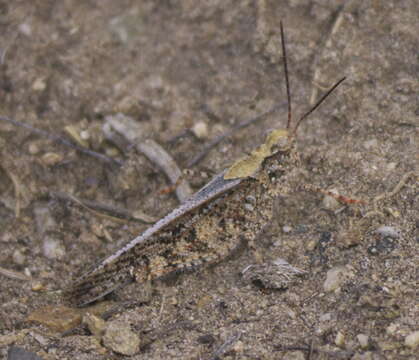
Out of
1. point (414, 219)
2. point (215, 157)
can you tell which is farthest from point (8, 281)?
point (414, 219)

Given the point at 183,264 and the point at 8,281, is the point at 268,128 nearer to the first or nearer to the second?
the point at 183,264

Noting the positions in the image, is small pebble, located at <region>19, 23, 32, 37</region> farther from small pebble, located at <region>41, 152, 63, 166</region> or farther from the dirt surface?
small pebble, located at <region>41, 152, 63, 166</region>

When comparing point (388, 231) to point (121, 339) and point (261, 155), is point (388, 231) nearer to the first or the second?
point (261, 155)

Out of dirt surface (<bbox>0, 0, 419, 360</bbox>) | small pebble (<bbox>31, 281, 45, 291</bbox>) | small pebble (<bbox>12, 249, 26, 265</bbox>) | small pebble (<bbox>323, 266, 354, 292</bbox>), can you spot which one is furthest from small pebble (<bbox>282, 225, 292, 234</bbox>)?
small pebble (<bbox>12, 249, 26, 265</bbox>)

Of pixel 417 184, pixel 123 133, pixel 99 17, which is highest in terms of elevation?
pixel 99 17

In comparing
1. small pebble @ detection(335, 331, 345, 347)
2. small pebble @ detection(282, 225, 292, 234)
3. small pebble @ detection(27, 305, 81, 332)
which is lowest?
small pebble @ detection(27, 305, 81, 332)

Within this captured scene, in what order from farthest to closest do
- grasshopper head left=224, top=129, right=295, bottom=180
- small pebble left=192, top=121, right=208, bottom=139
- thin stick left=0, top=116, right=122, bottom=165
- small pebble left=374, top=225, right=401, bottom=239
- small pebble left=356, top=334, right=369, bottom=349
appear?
small pebble left=192, top=121, right=208, bottom=139 < thin stick left=0, top=116, right=122, bottom=165 < grasshopper head left=224, top=129, right=295, bottom=180 < small pebble left=374, top=225, right=401, bottom=239 < small pebble left=356, top=334, right=369, bottom=349

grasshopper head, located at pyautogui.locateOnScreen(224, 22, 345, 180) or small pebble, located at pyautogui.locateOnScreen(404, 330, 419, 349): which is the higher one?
grasshopper head, located at pyautogui.locateOnScreen(224, 22, 345, 180)

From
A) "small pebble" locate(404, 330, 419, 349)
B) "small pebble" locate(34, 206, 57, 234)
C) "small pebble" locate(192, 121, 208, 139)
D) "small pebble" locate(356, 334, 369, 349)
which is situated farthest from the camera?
"small pebble" locate(192, 121, 208, 139)
